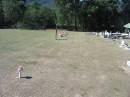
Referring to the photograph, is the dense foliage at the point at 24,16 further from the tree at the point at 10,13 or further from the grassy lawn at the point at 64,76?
the grassy lawn at the point at 64,76

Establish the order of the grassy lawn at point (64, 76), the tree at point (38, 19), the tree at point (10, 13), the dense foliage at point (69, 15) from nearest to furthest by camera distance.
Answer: the grassy lawn at point (64, 76), the tree at point (38, 19), the dense foliage at point (69, 15), the tree at point (10, 13)

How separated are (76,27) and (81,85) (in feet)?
144

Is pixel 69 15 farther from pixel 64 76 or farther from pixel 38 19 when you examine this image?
pixel 64 76

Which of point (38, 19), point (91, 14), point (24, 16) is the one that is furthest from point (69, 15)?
point (24, 16)

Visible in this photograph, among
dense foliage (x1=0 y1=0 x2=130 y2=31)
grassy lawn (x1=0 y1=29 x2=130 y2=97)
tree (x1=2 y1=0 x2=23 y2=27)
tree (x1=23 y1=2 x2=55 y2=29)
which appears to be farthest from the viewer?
tree (x1=2 y1=0 x2=23 y2=27)

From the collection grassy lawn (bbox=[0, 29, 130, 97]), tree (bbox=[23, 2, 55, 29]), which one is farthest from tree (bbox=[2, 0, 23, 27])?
grassy lawn (bbox=[0, 29, 130, 97])

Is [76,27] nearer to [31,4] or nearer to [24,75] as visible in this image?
[31,4]

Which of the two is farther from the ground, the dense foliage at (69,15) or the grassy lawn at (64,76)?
the dense foliage at (69,15)

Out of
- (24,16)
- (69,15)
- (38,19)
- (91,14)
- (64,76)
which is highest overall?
(91,14)

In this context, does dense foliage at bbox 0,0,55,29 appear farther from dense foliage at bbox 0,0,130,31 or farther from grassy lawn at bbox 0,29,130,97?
grassy lawn at bbox 0,29,130,97

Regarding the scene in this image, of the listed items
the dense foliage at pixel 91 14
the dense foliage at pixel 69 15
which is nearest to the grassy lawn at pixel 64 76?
the dense foliage at pixel 69 15

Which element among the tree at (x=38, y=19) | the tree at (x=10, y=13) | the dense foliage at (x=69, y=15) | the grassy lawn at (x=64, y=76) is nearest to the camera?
the grassy lawn at (x=64, y=76)

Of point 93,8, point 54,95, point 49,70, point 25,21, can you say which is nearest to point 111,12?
point 93,8

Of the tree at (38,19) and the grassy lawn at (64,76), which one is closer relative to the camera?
the grassy lawn at (64,76)
